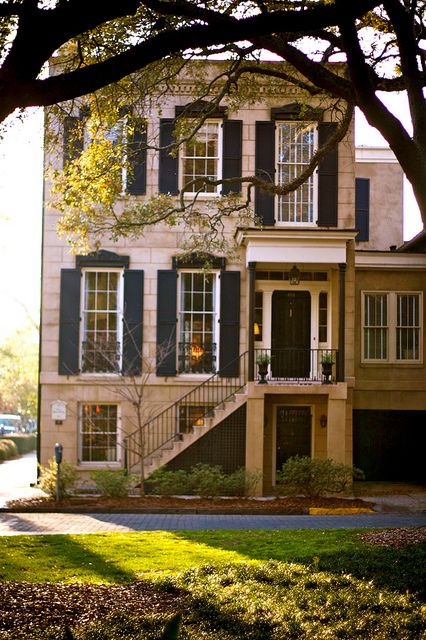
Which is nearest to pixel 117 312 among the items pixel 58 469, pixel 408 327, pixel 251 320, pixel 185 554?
pixel 251 320

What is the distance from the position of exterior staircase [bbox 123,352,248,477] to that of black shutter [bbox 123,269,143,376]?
1.57 meters

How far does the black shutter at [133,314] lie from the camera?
79.8ft

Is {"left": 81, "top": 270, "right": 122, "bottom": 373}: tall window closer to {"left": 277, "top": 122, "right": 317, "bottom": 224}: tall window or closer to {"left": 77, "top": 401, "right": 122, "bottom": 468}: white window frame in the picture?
{"left": 77, "top": 401, "right": 122, "bottom": 468}: white window frame

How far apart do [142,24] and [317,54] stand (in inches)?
134

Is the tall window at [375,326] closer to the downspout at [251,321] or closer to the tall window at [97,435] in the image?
the downspout at [251,321]

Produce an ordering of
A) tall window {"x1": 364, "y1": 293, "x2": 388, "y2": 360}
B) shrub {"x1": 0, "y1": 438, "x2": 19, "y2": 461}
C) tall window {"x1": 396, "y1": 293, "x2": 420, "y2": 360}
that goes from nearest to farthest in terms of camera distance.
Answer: tall window {"x1": 396, "y1": 293, "x2": 420, "y2": 360}, tall window {"x1": 364, "y1": 293, "x2": 388, "y2": 360}, shrub {"x1": 0, "y1": 438, "x2": 19, "y2": 461}

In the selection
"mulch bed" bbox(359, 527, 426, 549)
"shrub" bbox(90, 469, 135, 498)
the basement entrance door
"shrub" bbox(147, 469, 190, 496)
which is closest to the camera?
"mulch bed" bbox(359, 527, 426, 549)

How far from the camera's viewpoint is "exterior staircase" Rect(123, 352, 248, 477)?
23.1 m

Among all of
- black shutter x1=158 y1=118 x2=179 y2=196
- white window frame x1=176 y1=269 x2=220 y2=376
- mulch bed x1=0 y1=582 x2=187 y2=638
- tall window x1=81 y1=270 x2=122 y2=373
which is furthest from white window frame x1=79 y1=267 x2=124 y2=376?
mulch bed x1=0 y1=582 x2=187 y2=638

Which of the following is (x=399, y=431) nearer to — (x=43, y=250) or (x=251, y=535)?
(x=43, y=250)

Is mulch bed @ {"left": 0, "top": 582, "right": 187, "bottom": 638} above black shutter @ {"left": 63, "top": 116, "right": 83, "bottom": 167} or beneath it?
beneath

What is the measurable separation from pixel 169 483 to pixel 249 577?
11.6m

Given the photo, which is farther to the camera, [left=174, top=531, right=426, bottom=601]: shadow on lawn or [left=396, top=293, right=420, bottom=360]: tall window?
[left=396, top=293, right=420, bottom=360]: tall window

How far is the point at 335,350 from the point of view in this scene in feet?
77.0
